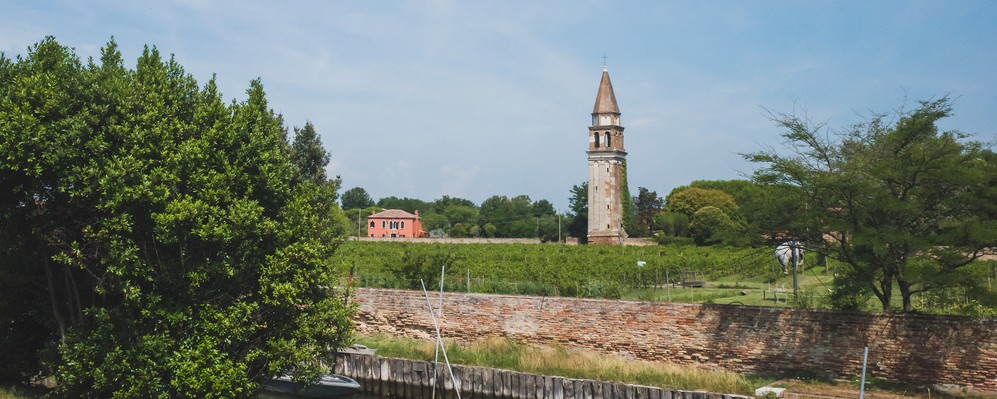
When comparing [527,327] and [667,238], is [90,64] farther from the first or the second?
[667,238]

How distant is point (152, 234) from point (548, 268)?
2510cm

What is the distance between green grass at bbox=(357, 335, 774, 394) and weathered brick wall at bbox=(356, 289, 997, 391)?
54 centimetres

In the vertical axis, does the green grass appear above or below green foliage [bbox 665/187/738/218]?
below

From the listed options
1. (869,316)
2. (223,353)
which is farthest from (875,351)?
(223,353)

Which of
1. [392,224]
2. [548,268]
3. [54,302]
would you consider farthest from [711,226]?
[392,224]

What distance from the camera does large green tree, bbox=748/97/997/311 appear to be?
1736 centimetres

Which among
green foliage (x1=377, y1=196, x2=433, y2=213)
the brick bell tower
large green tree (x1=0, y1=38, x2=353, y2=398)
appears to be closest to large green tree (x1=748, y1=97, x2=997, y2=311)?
large green tree (x1=0, y1=38, x2=353, y2=398)

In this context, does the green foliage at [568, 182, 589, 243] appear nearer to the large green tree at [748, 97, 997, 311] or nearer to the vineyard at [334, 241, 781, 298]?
the vineyard at [334, 241, 781, 298]

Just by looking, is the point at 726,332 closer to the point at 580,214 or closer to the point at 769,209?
the point at 769,209

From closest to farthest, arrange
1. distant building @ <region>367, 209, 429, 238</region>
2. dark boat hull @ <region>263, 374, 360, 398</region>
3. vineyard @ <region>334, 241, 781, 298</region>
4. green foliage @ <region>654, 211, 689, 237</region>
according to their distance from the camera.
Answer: dark boat hull @ <region>263, 374, 360, 398</region>, vineyard @ <region>334, 241, 781, 298</region>, green foliage @ <region>654, 211, 689, 237</region>, distant building @ <region>367, 209, 429, 238</region>

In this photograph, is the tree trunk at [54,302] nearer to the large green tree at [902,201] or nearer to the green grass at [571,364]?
the green grass at [571,364]

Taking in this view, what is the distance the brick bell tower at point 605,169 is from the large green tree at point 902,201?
54.3 metres

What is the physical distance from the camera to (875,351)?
18500 mm

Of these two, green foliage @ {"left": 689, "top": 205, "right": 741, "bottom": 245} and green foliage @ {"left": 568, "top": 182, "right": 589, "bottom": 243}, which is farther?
green foliage @ {"left": 568, "top": 182, "right": 589, "bottom": 243}
